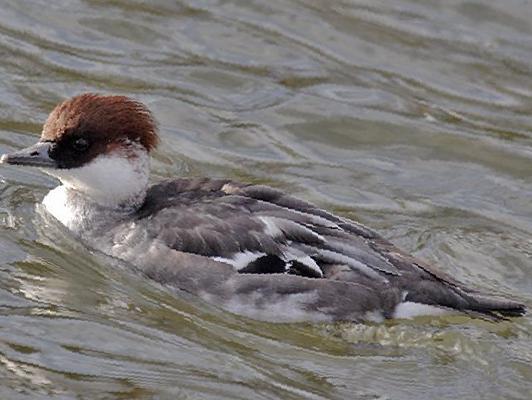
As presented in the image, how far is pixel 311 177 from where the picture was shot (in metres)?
11.8

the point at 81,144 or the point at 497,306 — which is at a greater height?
the point at 81,144

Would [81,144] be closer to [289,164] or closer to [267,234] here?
[267,234]

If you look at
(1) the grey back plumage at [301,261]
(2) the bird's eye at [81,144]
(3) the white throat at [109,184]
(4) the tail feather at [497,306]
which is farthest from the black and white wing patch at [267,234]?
(2) the bird's eye at [81,144]

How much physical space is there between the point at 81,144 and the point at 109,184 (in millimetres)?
372

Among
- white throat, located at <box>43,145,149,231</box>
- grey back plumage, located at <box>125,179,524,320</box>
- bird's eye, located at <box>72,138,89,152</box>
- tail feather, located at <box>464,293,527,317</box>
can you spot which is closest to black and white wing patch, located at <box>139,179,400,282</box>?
grey back plumage, located at <box>125,179,524,320</box>

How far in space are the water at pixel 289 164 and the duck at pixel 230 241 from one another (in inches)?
6.0

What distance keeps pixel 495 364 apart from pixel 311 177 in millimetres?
3408

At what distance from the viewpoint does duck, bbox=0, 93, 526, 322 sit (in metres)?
9.25

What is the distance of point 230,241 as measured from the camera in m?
9.35

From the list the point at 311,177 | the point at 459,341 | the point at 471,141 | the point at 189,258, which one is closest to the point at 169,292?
the point at 189,258

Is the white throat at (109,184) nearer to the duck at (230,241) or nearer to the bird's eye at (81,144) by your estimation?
the duck at (230,241)

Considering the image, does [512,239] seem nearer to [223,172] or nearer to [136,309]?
[223,172]

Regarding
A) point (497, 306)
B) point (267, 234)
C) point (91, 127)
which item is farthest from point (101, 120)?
point (497, 306)

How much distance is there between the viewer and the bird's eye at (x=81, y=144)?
32.4 feet
